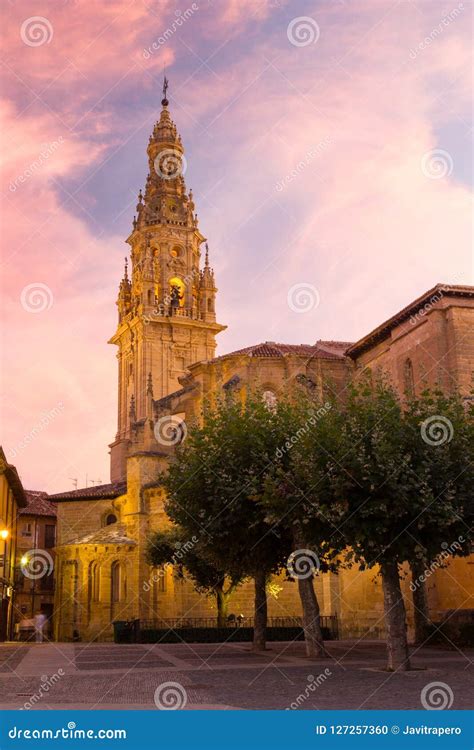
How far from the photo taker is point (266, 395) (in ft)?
133

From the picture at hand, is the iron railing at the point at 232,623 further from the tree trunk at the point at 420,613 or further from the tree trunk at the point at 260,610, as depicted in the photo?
the tree trunk at the point at 260,610

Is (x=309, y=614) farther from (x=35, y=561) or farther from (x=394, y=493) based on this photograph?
(x=35, y=561)

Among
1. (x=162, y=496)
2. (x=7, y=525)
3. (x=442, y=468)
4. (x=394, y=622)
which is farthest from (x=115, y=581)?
(x=442, y=468)

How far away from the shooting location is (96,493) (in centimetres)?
4675

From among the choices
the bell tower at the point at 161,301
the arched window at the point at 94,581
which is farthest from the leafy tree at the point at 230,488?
the bell tower at the point at 161,301

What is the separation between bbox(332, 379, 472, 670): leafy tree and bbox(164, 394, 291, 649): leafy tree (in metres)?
3.52

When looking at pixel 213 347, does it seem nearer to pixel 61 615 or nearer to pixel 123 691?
pixel 61 615

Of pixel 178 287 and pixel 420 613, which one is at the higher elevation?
pixel 178 287

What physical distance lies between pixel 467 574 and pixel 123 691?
16045mm

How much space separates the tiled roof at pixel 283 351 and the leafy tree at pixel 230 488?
17.9 m

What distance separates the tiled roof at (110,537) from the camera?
38594 millimetres

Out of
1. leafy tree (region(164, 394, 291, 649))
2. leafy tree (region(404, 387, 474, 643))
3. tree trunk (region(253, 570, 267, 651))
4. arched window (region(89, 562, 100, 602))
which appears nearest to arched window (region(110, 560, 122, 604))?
arched window (region(89, 562, 100, 602))

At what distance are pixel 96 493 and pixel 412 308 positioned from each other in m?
23.4

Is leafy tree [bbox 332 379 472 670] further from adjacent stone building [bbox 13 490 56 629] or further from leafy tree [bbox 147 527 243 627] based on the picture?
adjacent stone building [bbox 13 490 56 629]
